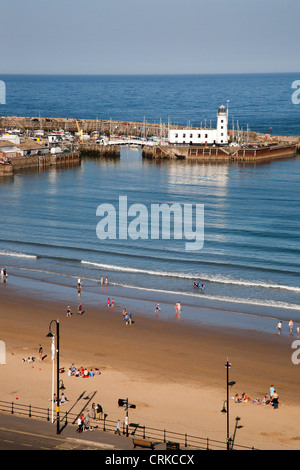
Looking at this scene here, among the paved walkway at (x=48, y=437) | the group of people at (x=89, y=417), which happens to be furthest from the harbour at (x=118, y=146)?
the paved walkway at (x=48, y=437)

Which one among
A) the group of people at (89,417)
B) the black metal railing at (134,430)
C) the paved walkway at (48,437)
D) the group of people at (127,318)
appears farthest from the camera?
the group of people at (127,318)

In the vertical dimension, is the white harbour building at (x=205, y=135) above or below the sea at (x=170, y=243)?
above

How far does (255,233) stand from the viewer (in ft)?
215

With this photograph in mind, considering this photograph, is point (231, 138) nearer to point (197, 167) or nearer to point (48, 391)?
point (197, 167)

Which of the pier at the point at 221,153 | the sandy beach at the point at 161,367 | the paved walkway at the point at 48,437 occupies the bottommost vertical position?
the sandy beach at the point at 161,367

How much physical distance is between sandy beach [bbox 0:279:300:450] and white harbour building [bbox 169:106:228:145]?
3106 inches

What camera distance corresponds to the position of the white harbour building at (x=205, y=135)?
121438mm

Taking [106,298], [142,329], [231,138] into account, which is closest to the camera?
[142,329]

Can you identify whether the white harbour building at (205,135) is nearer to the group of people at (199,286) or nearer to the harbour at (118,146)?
the harbour at (118,146)

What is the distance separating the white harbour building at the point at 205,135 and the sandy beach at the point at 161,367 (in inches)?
3106

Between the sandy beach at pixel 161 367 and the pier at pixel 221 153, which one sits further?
the pier at pixel 221 153

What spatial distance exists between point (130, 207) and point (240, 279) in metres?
28.4

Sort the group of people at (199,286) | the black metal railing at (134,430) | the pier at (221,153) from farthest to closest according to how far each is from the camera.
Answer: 1. the pier at (221,153)
2. the group of people at (199,286)
3. the black metal railing at (134,430)

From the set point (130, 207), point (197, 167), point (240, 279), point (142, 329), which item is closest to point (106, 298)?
point (142, 329)
